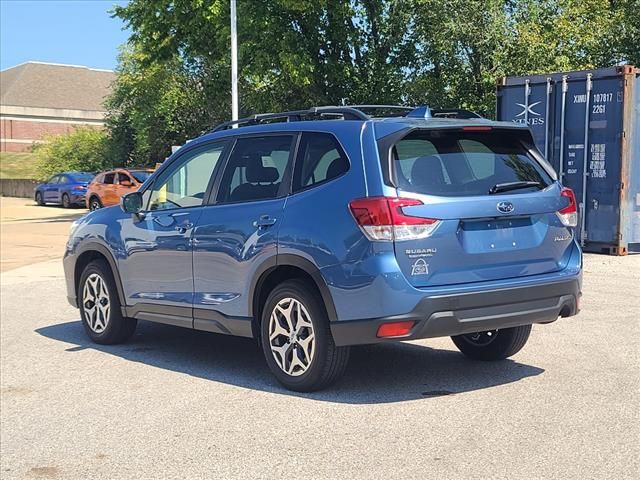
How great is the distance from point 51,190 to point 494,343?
3454cm

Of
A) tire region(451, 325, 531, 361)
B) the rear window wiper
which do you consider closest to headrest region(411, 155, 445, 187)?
the rear window wiper

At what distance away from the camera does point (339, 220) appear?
5344 millimetres

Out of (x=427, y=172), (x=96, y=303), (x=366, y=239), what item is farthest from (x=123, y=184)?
(x=366, y=239)

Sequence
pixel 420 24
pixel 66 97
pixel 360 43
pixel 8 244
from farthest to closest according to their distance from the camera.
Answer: pixel 66 97 < pixel 360 43 < pixel 420 24 < pixel 8 244

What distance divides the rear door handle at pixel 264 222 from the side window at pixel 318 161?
0.88 feet

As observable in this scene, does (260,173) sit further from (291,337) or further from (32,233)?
(32,233)

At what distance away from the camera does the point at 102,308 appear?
25.4 ft

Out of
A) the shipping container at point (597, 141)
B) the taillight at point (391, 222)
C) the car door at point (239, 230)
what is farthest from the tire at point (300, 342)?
the shipping container at point (597, 141)

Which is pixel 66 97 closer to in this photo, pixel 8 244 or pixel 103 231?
pixel 8 244

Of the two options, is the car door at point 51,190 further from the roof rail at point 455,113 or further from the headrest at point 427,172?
the headrest at point 427,172

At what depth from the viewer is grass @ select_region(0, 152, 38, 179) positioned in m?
67.8

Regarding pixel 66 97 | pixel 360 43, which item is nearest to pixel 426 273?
pixel 360 43

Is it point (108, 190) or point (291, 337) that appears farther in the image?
point (108, 190)

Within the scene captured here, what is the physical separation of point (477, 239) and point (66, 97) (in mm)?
86225
